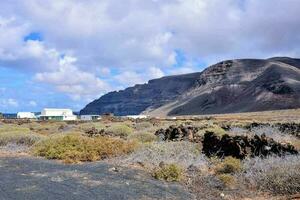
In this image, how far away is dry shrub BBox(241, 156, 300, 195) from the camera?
13.6 m

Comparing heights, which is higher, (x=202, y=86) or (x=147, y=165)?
(x=202, y=86)

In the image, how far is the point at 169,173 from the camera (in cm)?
1591

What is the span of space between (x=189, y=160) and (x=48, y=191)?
6.54 m

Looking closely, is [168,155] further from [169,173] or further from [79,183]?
[79,183]

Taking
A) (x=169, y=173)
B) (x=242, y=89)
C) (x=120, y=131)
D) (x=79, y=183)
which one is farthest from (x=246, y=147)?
(x=242, y=89)

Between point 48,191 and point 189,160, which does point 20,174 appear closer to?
point 48,191

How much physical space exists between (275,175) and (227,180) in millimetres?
1509

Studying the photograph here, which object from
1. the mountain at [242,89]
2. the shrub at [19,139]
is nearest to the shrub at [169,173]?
the shrub at [19,139]

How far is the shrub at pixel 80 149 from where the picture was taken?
2066cm

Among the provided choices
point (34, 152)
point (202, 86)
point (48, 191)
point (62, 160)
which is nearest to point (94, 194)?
point (48, 191)

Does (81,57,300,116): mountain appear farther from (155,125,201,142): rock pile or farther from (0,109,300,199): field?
(0,109,300,199): field

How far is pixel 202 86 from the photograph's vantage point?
179 metres

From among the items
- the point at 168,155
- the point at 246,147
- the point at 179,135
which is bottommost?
the point at 168,155

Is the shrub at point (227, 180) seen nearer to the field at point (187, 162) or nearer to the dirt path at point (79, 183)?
the field at point (187, 162)
